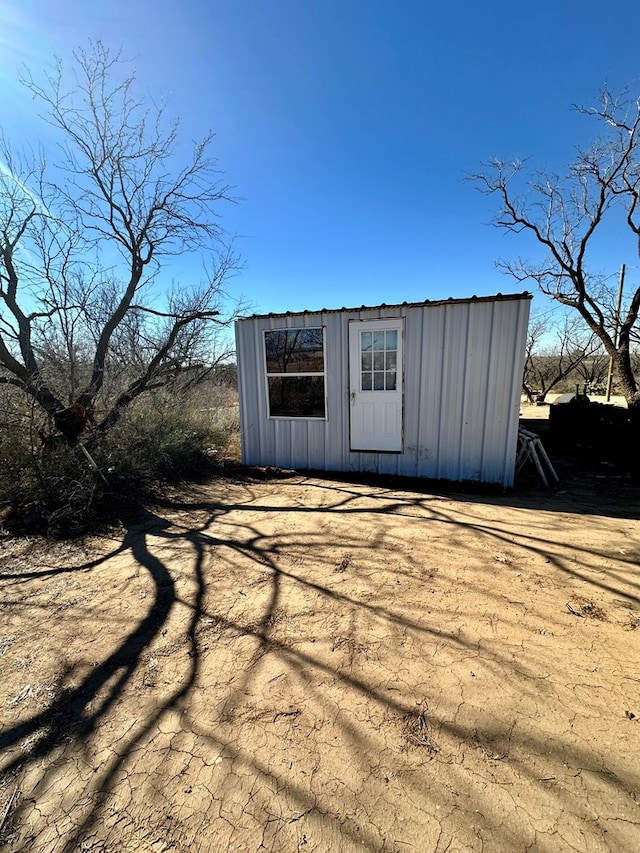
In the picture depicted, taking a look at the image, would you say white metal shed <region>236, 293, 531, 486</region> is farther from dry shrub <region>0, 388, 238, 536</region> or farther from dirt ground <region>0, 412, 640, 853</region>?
dirt ground <region>0, 412, 640, 853</region>

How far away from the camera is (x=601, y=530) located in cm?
330

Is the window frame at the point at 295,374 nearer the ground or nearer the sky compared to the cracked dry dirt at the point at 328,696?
nearer the sky

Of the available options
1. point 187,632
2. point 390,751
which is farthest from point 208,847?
point 187,632

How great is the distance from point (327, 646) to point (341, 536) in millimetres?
1376

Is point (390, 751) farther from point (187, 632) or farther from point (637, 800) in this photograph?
point (187, 632)

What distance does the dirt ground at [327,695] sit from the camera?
47.6 inches

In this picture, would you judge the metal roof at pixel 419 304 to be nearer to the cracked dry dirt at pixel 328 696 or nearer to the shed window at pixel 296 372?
the shed window at pixel 296 372

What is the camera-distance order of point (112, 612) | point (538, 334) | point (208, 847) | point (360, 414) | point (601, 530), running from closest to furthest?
point (208, 847), point (112, 612), point (601, 530), point (360, 414), point (538, 334)

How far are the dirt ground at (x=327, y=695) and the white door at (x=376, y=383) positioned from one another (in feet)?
7.56

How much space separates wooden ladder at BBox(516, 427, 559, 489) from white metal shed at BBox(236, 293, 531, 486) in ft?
2.12

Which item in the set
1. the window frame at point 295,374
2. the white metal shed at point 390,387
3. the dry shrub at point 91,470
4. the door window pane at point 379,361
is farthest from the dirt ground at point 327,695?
the window frame at point 295,374

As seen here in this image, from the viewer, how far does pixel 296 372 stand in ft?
18.7

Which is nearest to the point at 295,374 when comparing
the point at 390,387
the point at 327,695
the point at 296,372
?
the point at 296,372

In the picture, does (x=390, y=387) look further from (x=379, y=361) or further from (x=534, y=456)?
(x=534, y=456)
